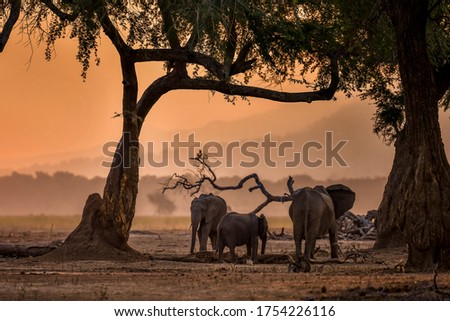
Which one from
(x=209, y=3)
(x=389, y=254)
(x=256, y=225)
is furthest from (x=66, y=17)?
(x=389, y=254)

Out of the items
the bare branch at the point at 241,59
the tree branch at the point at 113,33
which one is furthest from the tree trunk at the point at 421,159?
the tree branch at the point at 113,33

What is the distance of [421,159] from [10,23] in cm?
1091

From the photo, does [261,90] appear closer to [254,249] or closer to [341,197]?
[341,197]

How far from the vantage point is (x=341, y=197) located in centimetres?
2464

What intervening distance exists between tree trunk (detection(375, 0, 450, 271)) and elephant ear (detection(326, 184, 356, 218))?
5.96 meters

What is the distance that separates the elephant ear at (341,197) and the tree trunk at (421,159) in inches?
235

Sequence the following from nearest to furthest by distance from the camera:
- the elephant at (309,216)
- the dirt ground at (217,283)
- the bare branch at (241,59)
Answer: the dirt ground at (217,283) → the elephant at (309,216) → the bare branch at (241,59)

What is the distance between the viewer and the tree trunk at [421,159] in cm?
1803

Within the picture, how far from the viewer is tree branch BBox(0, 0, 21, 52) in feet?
75.5

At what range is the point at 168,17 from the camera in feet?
81.6

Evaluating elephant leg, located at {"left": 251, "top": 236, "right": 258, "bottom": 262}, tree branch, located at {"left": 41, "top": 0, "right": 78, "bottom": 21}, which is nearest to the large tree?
tree branch, located at {"left": 41, "top": 0, "right": 78, "bottom": 21}

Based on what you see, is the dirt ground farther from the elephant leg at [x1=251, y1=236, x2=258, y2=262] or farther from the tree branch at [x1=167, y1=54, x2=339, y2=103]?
the tree branch at [x1=167, y1=54, x2=339, y2=103]

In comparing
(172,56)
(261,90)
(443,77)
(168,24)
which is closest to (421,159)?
(261,90)

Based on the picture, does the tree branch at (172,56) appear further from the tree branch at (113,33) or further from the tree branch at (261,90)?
the tree branch at (261,90)
